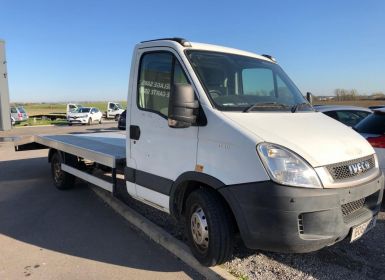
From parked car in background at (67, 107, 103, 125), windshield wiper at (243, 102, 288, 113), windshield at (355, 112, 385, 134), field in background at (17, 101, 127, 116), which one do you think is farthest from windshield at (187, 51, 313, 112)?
field in background at (17, 101, 127, 116)

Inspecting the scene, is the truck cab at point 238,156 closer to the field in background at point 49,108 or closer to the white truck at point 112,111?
the field in background at point 49,108

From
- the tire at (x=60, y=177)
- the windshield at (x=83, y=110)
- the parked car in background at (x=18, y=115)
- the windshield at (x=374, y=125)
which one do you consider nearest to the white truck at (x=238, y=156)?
the windshield at (x=374, y=125)

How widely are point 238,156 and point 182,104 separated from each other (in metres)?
0.74

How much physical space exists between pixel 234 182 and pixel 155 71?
185cm

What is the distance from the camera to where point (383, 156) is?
231 inches

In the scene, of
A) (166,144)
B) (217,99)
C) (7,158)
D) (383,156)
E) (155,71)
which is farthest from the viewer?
(7,158)

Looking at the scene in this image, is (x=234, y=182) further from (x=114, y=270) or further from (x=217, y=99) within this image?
(x=114, y=270)

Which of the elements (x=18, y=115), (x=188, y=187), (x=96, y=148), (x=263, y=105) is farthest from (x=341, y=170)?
(x=18, y=115)

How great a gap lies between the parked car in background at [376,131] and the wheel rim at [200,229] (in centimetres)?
332

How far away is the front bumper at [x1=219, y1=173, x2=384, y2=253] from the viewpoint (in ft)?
10.7

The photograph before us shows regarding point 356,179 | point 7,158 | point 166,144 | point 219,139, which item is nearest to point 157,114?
point 166,144

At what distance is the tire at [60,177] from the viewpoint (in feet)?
25.5

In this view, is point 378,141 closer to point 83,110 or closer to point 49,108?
point 83,110

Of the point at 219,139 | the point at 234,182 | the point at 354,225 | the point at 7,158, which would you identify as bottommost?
the point at 7,158
